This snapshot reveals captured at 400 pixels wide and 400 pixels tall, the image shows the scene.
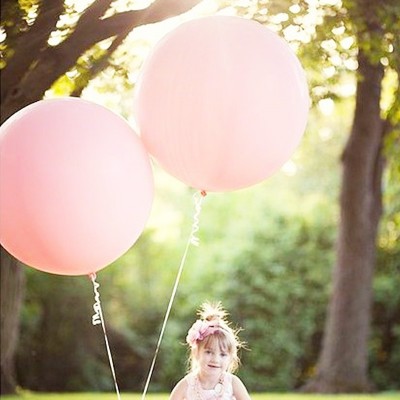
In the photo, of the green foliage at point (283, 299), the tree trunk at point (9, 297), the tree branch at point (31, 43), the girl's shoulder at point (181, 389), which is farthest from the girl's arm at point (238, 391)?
the green foliage at point (283, 299)

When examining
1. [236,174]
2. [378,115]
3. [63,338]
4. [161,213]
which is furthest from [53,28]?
[161,213]

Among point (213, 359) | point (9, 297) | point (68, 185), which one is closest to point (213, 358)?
point (213, 359)

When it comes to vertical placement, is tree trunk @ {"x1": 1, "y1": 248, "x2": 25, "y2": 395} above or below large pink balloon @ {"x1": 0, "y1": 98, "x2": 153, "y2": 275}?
below

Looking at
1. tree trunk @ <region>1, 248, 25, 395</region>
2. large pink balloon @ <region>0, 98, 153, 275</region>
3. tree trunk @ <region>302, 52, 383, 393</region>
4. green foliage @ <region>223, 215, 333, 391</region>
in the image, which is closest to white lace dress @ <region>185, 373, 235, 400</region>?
large pink balloon @ <region>0, 98, 153, 275</region>

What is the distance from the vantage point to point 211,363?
16.5 ft

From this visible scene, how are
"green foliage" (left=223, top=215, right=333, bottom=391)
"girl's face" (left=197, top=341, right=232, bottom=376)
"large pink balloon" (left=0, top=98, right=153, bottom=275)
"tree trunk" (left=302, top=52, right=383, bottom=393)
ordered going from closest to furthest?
1. "large pink balloon" (left=0, top=98, right=153, bottom=275)
2. "girl's face" (left=197, top=341, right=232, bottom=376)
3. "tree trunk" (left=302, top=52, right=383, bottom=393)
4. "green foliage" (left=223, top=215, right=333, bottom=391)

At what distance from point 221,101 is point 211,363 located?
4.30 feet

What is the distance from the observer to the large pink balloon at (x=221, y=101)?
438 cm

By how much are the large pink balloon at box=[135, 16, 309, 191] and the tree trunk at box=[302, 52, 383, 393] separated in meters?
5.08

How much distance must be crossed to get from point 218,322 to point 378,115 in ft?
16.3

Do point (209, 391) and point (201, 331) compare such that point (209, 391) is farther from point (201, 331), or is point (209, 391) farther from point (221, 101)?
point (221, 101)

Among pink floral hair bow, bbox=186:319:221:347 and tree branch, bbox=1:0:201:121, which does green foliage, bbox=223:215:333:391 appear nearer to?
tree branch, bbox=1:0:201:121

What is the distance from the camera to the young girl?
500 cm

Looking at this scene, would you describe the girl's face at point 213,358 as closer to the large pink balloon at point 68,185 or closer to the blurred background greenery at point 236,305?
the large pink balloon at point 68,185
